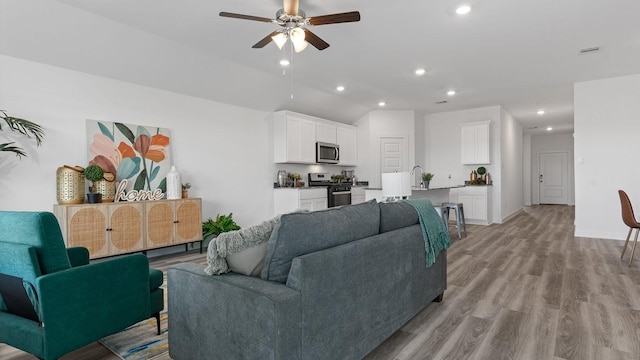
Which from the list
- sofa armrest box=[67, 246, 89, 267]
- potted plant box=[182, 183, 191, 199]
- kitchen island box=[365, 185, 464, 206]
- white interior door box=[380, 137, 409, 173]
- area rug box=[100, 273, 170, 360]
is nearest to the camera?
area rug box=[100, 273, 170, 360]

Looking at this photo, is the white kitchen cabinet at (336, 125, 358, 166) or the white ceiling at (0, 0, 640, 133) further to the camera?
the white kitchen cabinet at (336, 125, 358, 166)

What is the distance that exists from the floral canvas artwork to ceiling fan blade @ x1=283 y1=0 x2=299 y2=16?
9.50 ft

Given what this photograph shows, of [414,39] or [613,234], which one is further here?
[613,234]

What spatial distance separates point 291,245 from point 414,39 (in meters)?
3.31

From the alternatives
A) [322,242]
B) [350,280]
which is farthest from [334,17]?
[350,280]

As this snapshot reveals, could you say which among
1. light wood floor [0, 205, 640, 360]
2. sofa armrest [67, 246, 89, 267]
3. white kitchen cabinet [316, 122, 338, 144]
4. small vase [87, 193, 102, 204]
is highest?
white kitchen cabinet [316, 122, 338, 144]

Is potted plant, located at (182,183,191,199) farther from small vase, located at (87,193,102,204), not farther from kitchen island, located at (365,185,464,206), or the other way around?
kitchen island, located at (365,185,464,206)

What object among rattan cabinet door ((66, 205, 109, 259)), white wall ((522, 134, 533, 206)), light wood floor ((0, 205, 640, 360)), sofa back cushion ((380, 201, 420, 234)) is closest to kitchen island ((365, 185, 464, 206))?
light wood floor ((0, 205, 640, 360))

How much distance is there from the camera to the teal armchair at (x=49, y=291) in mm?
1720

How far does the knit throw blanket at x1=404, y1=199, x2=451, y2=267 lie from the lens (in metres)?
2.66

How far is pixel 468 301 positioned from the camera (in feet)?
9.65

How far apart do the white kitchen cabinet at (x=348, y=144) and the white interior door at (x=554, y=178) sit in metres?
8.57

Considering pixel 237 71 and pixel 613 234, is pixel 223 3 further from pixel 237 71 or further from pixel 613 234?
pixel 613 234

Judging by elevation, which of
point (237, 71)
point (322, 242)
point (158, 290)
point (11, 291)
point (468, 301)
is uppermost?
point (237, 71)
